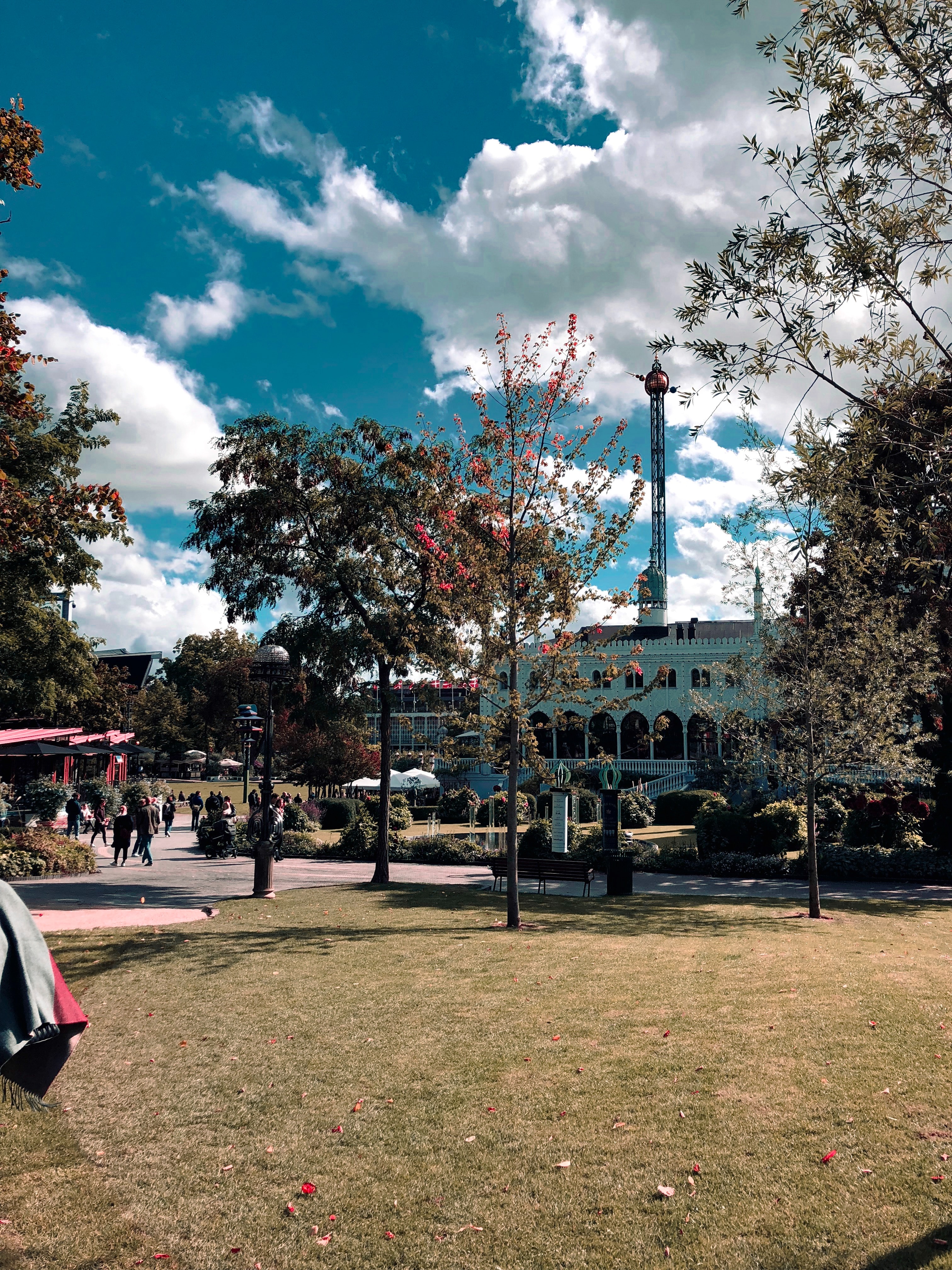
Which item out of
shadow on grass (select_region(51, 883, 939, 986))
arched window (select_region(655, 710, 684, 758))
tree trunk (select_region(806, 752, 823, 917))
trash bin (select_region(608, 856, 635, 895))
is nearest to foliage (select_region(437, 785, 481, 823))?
arched window (select_region(655, 710, 684, 758))

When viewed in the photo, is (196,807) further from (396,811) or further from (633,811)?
(633,811)

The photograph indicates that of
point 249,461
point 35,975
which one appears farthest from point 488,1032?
point 249,461

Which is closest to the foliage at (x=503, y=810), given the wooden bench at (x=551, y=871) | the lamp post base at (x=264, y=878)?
the wooden bench at (x=551, y=871)

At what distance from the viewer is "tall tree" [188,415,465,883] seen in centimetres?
1870

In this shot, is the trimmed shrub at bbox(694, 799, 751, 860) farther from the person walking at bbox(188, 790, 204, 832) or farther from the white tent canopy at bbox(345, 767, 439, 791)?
the person walking at bbox(188, 790, 204, 832)

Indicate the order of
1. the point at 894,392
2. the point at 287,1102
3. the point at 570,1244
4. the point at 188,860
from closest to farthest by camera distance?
the point at 570,1244, the point at 287,1102, the point at 894,392, the point at 188,860

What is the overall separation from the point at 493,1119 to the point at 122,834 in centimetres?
1973

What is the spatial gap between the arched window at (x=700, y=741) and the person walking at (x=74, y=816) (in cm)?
2373

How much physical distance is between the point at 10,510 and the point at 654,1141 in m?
10.4

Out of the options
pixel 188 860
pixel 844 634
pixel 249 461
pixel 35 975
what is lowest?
pixel 188 860

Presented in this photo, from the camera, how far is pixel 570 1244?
398 centimetres

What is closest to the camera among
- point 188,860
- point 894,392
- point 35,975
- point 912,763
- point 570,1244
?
point 35,975

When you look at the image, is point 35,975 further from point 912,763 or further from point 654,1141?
point 912,763

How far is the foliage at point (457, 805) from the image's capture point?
121 feet
